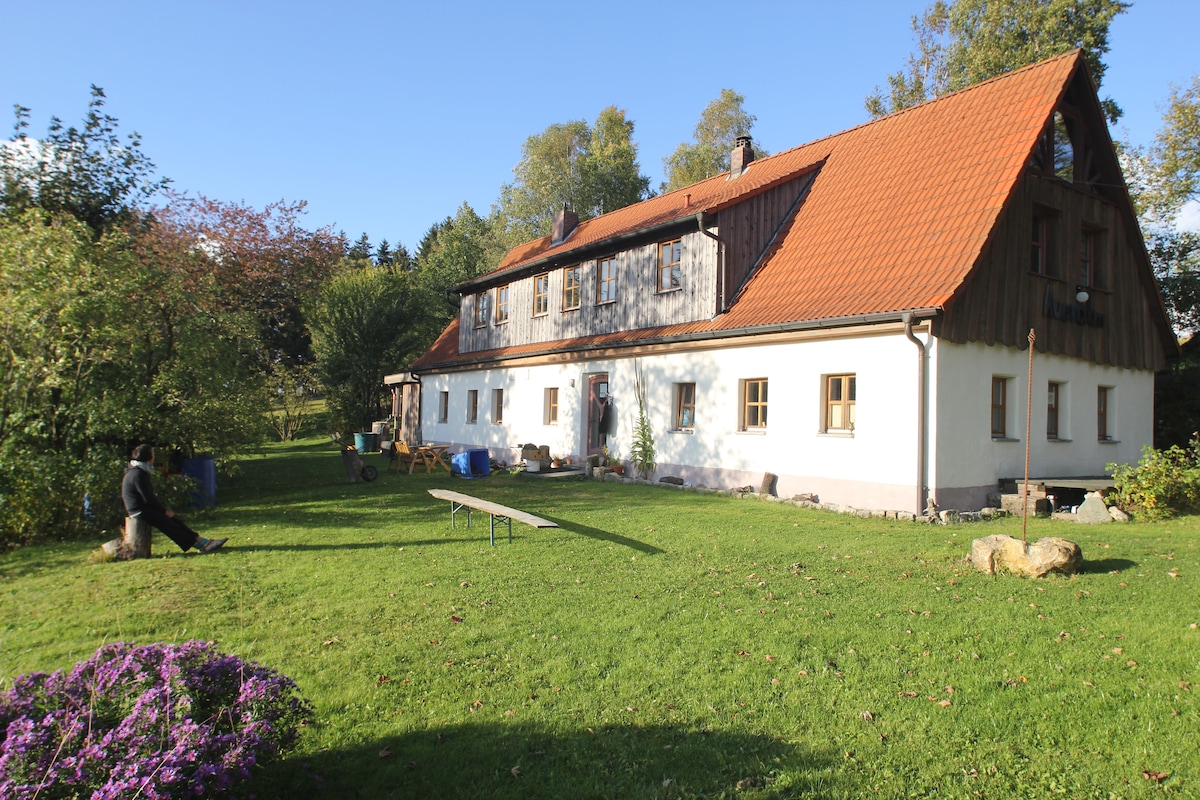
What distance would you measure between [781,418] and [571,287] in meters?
8.95

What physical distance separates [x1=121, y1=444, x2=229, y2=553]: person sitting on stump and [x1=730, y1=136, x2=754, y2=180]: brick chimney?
16.9 m

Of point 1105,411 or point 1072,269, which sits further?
point 1105,411

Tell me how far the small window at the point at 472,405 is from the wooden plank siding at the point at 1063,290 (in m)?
16.0

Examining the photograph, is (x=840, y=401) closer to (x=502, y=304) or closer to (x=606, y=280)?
(x=606, y=280)

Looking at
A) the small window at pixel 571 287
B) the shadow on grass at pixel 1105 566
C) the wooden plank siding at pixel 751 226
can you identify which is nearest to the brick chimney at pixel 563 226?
the small window at pixel 571 287

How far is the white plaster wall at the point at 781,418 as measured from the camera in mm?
12266

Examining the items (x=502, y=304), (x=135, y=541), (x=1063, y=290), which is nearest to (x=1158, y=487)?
(x=1063, y=290)

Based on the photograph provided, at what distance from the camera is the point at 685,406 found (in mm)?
16719

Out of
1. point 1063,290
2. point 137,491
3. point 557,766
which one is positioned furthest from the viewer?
point 1063,290

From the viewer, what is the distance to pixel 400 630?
240 inches

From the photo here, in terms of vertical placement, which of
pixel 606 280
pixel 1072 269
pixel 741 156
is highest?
pixel 741 156

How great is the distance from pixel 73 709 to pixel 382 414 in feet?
101

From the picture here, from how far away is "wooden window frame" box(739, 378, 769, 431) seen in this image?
14.8 meters

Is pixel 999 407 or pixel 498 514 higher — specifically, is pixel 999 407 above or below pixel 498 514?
above
